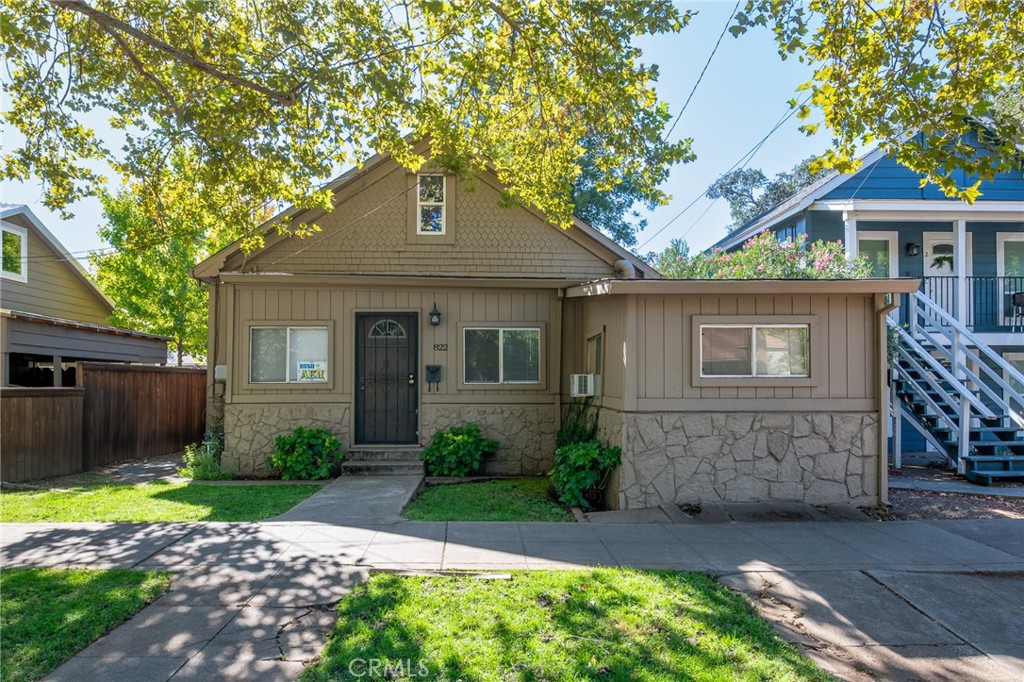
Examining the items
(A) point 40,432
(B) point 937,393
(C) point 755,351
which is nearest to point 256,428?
(A) point 40,432

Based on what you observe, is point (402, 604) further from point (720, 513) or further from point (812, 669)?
point (720, 513)

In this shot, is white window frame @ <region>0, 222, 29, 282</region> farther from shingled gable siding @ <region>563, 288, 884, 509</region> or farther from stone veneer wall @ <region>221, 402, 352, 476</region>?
shingled gable siding @ <region>563, 288, 884, 509</region>

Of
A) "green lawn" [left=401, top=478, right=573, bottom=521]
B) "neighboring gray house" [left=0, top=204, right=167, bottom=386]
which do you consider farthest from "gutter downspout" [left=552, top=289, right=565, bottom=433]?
"neighboring gray house" [left=0, top=204, right=167, bottom=386]

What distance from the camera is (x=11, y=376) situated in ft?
44.9

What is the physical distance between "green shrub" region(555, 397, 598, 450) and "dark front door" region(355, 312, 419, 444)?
97.3 inches

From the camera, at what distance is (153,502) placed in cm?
809

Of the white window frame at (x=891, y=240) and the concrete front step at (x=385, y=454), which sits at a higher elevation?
the white window frame at (x=891, y=240)

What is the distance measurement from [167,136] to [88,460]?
19.5ft

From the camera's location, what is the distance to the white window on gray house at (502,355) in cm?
1072

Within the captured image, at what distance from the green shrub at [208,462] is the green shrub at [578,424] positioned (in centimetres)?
524

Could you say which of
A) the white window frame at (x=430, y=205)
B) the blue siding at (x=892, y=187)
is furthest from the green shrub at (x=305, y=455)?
the blue siding at (x=892, y=187)

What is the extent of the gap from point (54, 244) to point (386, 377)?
12.0 meters

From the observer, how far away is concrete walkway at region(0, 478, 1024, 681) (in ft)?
12.6

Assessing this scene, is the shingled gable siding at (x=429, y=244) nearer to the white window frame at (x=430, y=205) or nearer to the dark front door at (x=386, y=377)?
the white window frame at (x=430, y=205)
